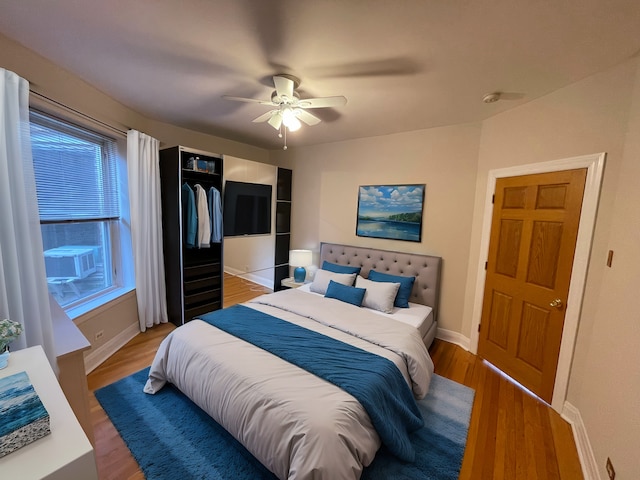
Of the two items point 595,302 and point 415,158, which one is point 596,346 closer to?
point 595,302

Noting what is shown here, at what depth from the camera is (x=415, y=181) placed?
326 centimetres

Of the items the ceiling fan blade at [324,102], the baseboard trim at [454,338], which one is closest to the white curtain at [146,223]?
the ceiling fan blade at [324,102]

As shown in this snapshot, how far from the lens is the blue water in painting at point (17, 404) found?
0.80 metres

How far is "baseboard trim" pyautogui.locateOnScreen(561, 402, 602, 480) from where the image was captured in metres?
1.56

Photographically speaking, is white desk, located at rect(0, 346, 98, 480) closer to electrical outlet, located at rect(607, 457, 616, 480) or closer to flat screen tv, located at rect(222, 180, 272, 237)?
electrical outlet, located at rect(607, 457, 616, 480)

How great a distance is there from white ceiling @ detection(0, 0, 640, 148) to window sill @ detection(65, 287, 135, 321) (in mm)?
2012

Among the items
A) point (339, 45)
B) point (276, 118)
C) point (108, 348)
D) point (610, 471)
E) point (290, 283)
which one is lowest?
point (108, 348)

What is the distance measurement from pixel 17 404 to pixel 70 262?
1.97 metres

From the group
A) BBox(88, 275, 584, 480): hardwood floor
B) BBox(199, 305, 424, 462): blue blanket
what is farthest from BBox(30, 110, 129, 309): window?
BBox(199, 305, 424, 462): blue blanket

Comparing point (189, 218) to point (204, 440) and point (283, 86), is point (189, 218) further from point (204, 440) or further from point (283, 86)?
point (204, 440)

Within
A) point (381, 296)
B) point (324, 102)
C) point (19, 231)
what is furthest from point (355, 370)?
point (19, 231)

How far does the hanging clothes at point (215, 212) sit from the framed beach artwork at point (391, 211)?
192cm

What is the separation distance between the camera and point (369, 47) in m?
1.63

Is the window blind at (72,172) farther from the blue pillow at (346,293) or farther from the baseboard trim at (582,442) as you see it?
the baseboard trim at (582,442)
